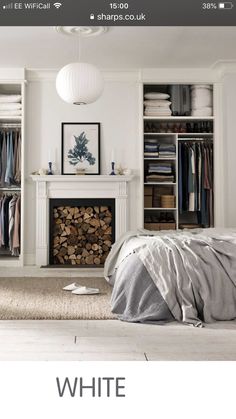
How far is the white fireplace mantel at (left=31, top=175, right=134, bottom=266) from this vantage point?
4.91 metres

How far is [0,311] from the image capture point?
2590mm

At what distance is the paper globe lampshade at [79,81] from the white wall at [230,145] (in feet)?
6.82

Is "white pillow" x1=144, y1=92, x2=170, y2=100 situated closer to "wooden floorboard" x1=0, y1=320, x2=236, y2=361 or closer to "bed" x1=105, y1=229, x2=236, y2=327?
"bed" x1=105, y1=229, x2=236, y2=327

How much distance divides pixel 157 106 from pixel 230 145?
93cm

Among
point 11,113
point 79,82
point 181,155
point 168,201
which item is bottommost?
point 168,201

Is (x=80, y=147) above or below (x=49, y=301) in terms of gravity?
above

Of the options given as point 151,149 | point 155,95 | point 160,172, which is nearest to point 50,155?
point 151,149

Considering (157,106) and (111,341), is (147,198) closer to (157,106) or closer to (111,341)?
(157,106)

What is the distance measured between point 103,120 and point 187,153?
3.40ft

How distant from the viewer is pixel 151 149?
5.03 m

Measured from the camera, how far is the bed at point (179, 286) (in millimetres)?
2381
